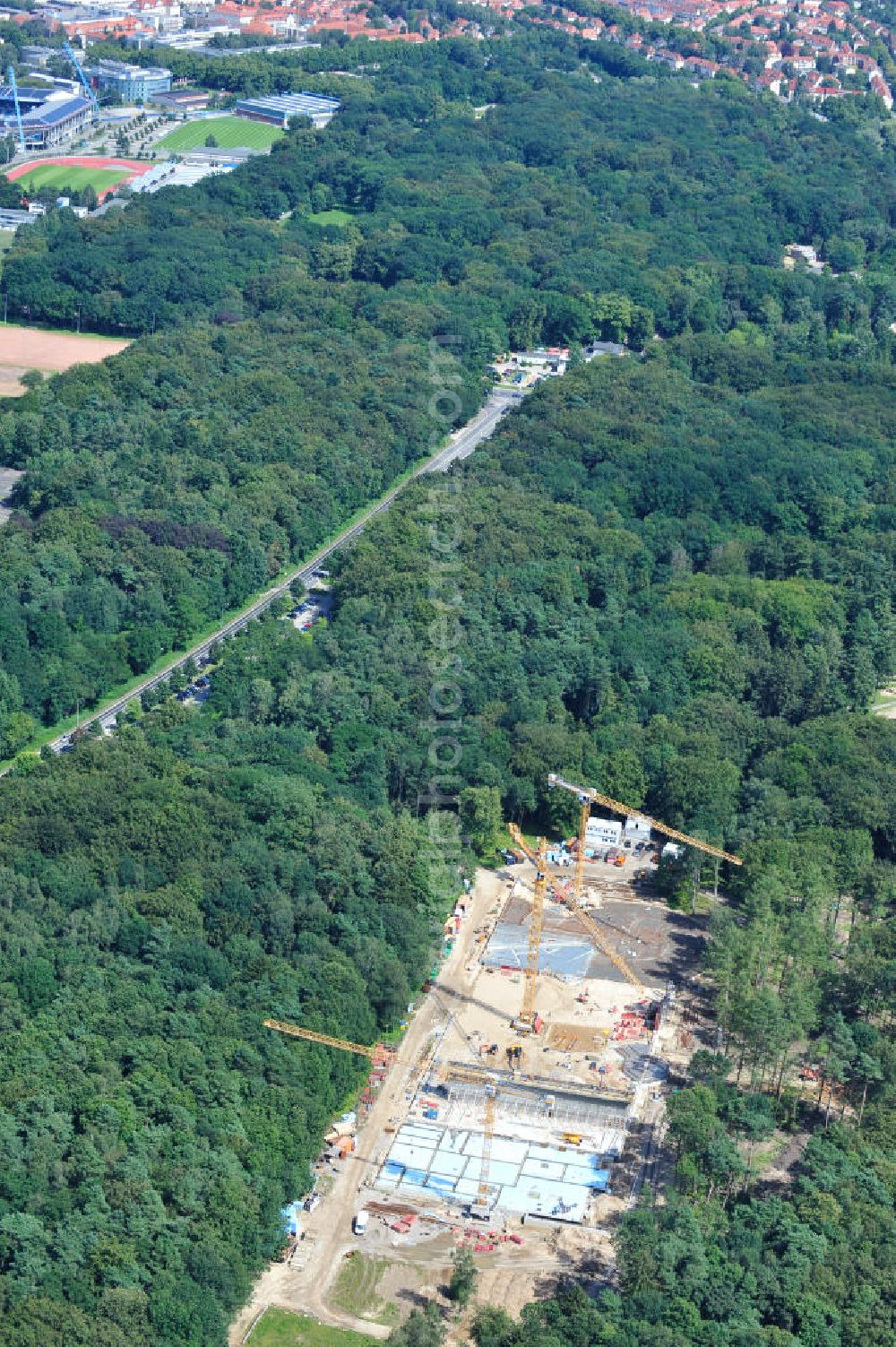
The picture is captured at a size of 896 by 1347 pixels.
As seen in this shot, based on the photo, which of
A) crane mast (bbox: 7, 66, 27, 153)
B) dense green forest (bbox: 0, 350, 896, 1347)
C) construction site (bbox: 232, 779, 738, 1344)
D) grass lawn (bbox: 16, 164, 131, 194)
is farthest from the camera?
crane mast (bbox: 7, 66, 27, 153)

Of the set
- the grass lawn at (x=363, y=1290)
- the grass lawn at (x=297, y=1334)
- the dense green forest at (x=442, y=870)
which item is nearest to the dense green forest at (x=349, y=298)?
the dense green forest at (x=442, y=870)

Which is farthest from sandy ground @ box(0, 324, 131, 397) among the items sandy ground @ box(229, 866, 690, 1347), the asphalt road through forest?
sandy ground @ box(229, 866, 690, 1347)

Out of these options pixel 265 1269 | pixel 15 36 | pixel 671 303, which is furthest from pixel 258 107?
pixel 265 1269

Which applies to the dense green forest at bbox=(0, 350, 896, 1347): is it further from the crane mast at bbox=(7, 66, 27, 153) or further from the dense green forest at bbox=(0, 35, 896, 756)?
the crane mast at bbox=(7, 66, 27, 153)

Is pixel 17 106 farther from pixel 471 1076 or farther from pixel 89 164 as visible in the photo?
pixel 471 1076

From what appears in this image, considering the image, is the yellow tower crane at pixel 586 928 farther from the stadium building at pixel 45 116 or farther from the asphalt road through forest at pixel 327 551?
the stadium building at pixel 45 116

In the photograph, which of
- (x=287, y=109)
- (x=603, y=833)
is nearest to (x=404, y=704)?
(x=603, y=833)
